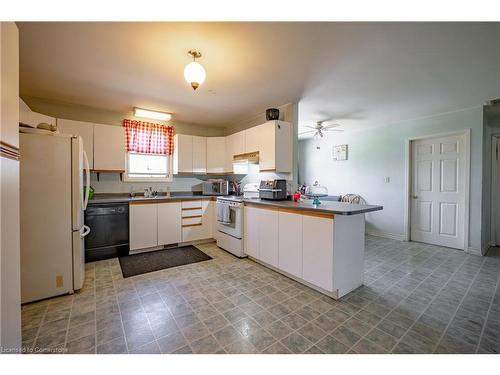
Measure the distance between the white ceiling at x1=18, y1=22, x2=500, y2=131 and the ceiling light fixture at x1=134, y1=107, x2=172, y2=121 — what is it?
0.52 feet

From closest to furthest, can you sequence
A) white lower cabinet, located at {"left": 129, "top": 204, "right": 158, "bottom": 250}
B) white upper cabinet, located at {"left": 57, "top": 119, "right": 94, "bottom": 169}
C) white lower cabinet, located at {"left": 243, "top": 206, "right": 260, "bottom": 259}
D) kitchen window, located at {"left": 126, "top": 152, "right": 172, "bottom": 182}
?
white lower cabinet, located at {"left": 243, "top": 206, "right": 260, "bottom": 259} → white upper cabinet, located at {"left": 57, "top": 119, "right": 94, "bottom": 169} → white lower cabinet, located at {"left": 129, "top": 204, "right": 158, "bottom": 250} → kitchen window, located at {"left": 126, "top": 152, "right": 172, "bottom": 182}

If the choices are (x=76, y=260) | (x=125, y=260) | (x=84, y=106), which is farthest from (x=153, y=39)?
(x=125, y=260)

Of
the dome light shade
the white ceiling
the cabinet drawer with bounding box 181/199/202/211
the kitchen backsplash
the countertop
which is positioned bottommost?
the cabinet drawer with bounding box 181/199/202/211

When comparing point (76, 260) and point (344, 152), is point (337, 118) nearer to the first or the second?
point (344, 152)

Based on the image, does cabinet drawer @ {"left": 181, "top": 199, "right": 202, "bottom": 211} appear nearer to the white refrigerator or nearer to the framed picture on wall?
the white refrigerator

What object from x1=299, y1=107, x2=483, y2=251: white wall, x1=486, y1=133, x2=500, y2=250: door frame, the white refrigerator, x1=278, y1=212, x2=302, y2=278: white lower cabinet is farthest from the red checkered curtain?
x1=486, y1=133, x2=500, y2=250: door frame

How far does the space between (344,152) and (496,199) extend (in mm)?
2710

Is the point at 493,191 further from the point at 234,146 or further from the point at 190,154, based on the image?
the point at 190,154

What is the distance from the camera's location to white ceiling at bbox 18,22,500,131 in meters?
1.72

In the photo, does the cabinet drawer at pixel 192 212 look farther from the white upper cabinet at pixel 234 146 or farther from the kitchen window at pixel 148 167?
the white upper cabinet at pixel 234 146

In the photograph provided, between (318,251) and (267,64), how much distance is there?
1.95m

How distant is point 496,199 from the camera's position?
3850 millimetres

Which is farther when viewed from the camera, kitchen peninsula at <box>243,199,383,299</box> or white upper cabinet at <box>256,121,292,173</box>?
white upper cabinet at <box>256,121,292,173</box>

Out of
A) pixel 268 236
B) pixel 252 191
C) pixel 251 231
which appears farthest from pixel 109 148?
pixel 268 236
